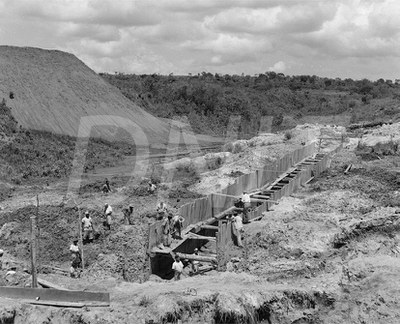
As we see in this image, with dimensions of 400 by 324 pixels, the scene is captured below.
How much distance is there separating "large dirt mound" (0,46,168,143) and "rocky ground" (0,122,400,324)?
16857 mm

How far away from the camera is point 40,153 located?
35594 mm

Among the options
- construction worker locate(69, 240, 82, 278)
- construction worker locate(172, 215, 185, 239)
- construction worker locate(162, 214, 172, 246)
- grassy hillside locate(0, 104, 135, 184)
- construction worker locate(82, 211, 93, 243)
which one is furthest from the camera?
grassy hillside locate(0, 104, 135, 184)

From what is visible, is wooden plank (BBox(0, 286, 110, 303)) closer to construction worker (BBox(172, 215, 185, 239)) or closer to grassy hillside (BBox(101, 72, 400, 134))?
construction worker (BBox(172, 215, 185, 239))

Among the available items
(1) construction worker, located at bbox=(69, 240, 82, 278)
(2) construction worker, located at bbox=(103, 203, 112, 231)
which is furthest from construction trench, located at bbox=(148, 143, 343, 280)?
(2) construction worker, located at bbox=(103, 203, 112, 231)

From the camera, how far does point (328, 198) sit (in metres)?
23.0

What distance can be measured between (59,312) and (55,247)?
842cm

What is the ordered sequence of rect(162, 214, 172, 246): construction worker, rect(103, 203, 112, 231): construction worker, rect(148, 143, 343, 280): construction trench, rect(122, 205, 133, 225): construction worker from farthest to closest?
rect(122, 205, 133, 225): construction worker
rect(103, 203, 112, 231): construction worker
rect(162, 214, 172, 246): construction worker
rect(148, 143, 343, 280): construction trench

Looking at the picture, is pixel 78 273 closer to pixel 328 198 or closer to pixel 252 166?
pixel 328 198

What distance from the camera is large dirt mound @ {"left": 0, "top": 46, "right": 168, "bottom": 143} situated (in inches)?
1679

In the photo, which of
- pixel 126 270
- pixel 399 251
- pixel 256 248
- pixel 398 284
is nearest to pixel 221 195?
pixel 256 248

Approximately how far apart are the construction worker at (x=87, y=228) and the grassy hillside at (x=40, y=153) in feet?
41.8

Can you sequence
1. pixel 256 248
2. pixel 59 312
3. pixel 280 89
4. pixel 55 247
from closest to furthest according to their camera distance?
pixel 59 312 → pixel 256 248 → pixel 55 247 → pixel 280 89

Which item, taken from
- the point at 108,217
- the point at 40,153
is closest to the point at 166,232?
the point at 108,217

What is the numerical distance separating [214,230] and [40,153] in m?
19.5
